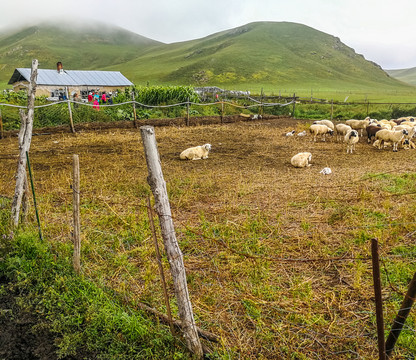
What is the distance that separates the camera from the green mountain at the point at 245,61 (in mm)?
68750

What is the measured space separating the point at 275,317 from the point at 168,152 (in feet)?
29.0

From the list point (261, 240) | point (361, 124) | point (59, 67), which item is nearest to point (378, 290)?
point (261, 240)

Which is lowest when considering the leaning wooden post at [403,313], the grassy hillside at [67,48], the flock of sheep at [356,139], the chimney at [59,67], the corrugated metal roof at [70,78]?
the leaning wooden post at [403,313]

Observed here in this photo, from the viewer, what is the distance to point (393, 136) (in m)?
11.4

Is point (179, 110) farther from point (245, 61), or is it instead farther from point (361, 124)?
point (245, 61)

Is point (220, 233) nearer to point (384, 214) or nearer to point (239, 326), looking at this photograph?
point (239, 326)

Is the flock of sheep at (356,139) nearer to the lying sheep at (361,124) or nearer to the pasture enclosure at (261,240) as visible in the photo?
the lying sheep at (361,124)

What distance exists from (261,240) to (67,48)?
164 meters

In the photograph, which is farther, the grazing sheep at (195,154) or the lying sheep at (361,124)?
the lying sheep at (361,124)

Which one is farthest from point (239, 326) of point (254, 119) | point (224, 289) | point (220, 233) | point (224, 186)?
point (254, 119)

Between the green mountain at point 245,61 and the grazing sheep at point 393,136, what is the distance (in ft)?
153

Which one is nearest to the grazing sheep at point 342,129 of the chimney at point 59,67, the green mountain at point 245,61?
the chimney at point 59,67

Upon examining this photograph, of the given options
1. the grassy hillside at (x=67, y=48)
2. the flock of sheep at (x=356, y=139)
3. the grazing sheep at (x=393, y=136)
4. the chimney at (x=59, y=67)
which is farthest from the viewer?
the grassy hillside at (x=67, y=48)

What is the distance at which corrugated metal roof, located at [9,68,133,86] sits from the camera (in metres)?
32.1
